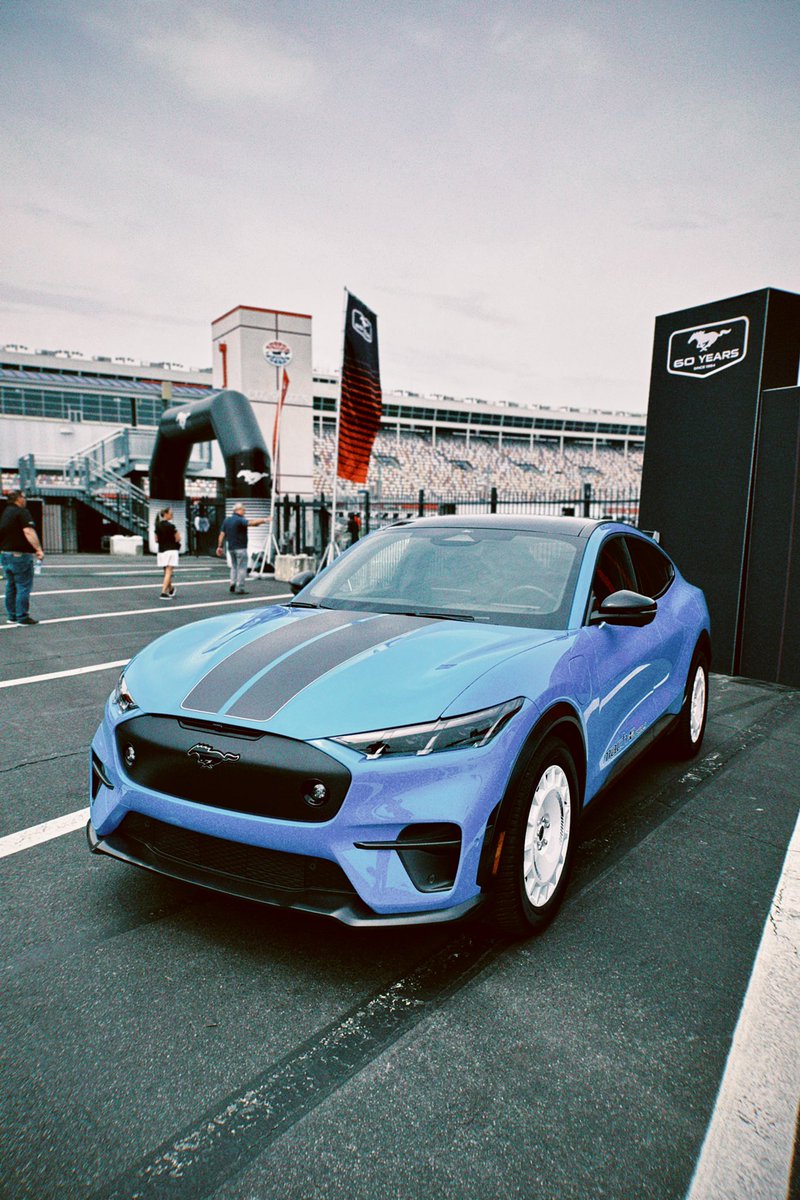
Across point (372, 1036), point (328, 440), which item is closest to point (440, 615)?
point (372, 1036)

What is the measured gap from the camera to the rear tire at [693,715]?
473cm

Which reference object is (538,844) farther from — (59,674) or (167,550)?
(167,550)

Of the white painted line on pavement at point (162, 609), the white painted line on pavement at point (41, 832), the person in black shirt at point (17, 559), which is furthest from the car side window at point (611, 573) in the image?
the person in black shirt at point (17, 559)

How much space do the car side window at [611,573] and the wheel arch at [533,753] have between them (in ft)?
2.24

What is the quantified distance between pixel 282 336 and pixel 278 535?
18.9 meters

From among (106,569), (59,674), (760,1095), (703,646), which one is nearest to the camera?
(760,1095)

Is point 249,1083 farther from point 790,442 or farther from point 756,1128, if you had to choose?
point 790,442

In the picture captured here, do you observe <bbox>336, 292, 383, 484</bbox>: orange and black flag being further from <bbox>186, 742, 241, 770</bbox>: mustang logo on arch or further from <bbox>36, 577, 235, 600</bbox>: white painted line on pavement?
<bbox>186, 742, 241, 770</bbox>: mustang logo on arch

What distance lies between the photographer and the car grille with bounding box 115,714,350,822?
2.25 metres

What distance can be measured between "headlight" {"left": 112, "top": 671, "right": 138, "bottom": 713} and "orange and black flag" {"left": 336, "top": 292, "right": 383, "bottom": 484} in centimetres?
1143

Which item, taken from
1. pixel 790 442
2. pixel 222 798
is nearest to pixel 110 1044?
pixel 222 798

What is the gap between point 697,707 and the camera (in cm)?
498

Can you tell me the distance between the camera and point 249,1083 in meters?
1.97

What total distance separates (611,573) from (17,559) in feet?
29.2
